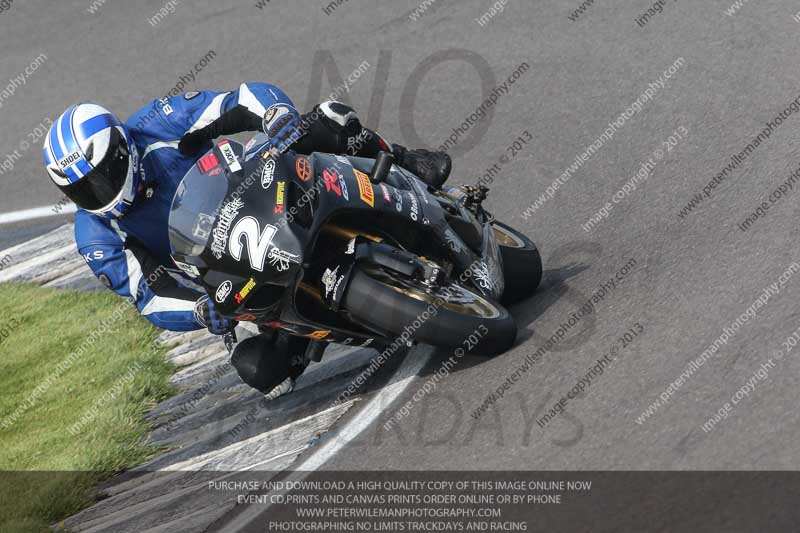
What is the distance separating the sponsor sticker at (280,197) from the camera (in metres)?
5.19

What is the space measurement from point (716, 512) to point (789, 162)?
3541 millimetres

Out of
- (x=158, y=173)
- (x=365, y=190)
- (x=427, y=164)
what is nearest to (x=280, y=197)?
(x=365, y=190)

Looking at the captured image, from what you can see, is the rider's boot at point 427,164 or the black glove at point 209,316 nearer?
the black glove at point 209,316

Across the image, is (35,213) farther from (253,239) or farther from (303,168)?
(253,239)

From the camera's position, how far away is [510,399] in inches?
213

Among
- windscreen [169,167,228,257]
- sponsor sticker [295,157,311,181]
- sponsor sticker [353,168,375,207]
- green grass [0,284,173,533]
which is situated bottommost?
green grass [0,284,173,533]

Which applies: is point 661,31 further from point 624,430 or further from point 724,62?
point 624,430

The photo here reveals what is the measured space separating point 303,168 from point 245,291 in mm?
726

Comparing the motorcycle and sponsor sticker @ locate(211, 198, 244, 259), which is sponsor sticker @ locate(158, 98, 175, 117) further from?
sponsor sticker @ locate(211, 198, 244, 259)

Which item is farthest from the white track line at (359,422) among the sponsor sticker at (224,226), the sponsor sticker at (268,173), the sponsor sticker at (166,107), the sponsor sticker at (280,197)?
the sponsor sticker at (166,107)

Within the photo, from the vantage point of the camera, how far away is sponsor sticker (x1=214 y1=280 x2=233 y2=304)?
17.3ft

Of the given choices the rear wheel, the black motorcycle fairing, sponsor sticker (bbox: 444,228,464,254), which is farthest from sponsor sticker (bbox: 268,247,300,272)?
the rear wheel

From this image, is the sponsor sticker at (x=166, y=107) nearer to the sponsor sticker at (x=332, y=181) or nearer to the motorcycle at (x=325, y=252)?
the motorcycle at (x=325, y=252)

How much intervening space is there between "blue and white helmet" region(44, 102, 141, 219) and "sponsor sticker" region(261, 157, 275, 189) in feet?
4.13
